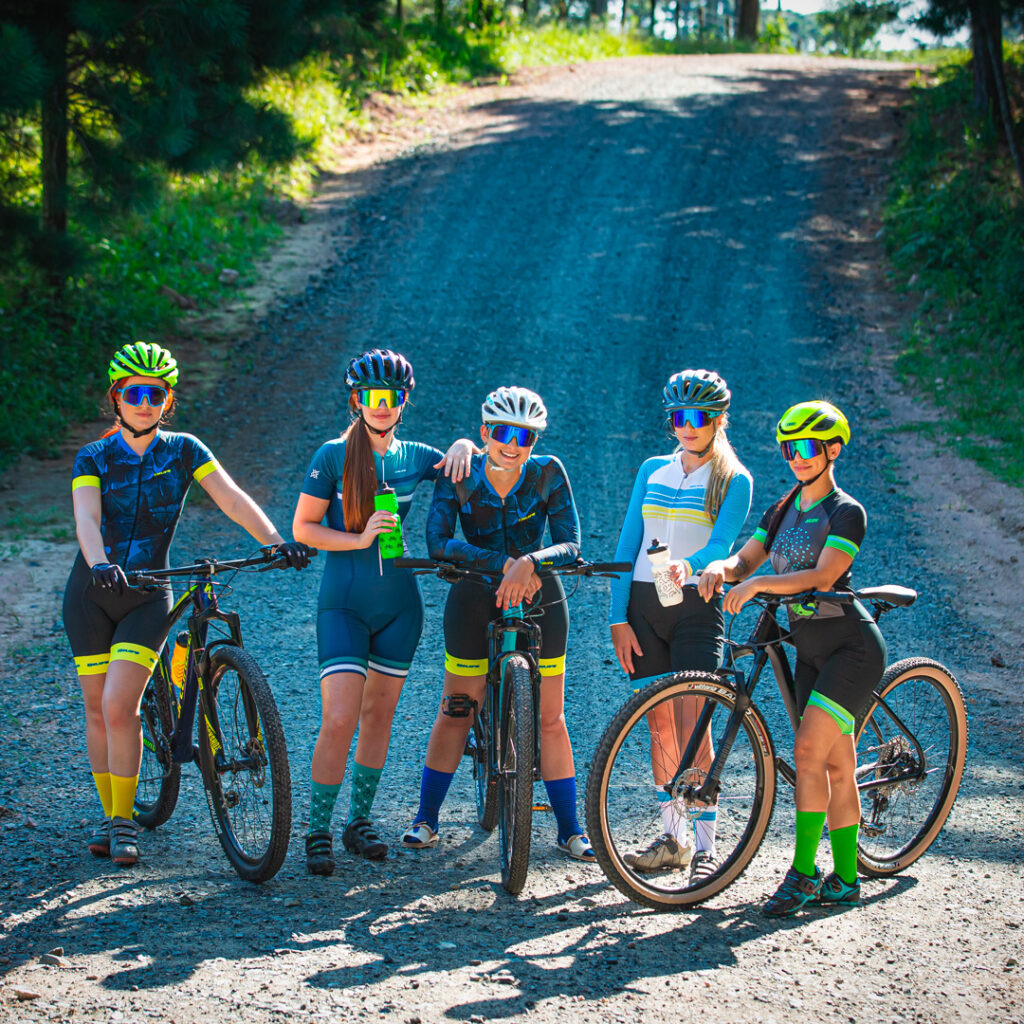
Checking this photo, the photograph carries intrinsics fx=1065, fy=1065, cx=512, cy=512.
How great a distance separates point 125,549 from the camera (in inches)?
191

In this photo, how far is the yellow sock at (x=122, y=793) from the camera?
15.6 ft

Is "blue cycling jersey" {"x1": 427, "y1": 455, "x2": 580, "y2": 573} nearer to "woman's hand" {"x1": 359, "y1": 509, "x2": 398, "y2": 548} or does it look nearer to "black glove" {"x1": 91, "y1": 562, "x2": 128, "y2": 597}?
"woman's hand" {"x1": 359, "y1": 509, "x2": 398, "y2": 548}

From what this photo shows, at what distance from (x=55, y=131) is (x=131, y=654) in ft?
27.5

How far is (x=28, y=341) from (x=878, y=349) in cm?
1058

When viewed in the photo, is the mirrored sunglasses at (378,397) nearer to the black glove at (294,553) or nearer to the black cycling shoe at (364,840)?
the black glove at (294,553)

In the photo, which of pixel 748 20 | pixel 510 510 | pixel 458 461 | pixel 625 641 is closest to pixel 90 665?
pixel 458 461

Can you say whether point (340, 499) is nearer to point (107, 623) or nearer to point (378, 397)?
point (378, 397)

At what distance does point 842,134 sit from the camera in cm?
2142

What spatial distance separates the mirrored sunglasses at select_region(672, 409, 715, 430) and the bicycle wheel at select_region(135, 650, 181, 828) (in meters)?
2.63

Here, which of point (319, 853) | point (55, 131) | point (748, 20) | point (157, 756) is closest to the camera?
point (319, 853)

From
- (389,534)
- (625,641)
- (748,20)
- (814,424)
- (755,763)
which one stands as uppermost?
(748,20)

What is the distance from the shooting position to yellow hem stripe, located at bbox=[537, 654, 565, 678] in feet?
15.6

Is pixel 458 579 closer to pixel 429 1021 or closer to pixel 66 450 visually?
pixel 429 1021

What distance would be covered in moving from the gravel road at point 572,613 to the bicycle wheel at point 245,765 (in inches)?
7.0
